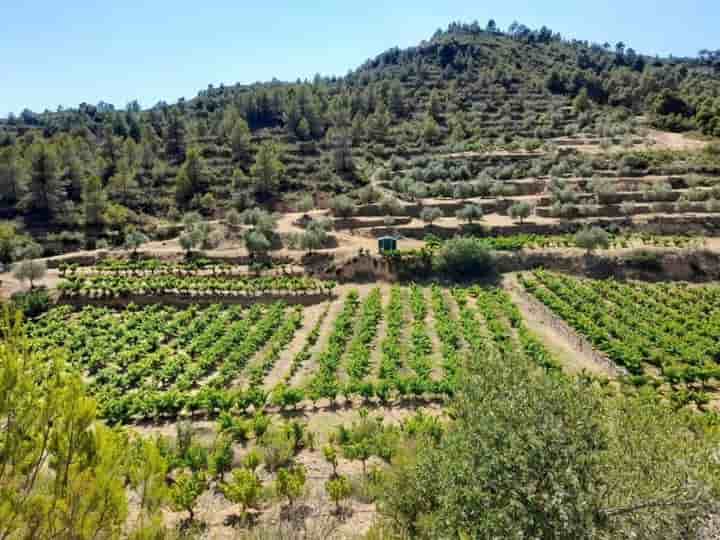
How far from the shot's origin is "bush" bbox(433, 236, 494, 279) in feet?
133

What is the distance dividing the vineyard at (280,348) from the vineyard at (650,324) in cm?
421

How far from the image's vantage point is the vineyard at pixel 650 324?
2386 centimetres

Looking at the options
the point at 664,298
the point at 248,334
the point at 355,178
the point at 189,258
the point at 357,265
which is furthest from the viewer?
the point at 355,178

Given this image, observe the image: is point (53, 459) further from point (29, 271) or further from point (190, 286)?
point (29, 271)

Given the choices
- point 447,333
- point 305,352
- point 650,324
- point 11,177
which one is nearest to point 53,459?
point 305,352

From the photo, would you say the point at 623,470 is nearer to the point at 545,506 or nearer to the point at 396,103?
the point at 545,506

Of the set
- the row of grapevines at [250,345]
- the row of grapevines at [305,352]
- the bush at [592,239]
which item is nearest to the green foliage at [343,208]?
the row of grapevines at [250,345]

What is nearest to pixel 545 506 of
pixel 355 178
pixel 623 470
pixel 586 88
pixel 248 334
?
pixel 623 470

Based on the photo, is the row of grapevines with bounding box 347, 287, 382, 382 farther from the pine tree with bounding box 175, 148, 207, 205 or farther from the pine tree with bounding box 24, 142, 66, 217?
the pine tree with bounding box 24, 142, 66, 217

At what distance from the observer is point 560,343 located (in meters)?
28.9

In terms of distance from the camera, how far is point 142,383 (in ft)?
83.7

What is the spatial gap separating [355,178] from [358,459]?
5846 centimetres

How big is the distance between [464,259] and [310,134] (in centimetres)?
5912

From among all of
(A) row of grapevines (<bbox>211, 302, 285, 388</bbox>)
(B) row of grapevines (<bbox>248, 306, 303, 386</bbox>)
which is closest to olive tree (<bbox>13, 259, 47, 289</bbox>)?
(A) row of grapevines (<bbox>211, 302, 285, 388</bbox>)
